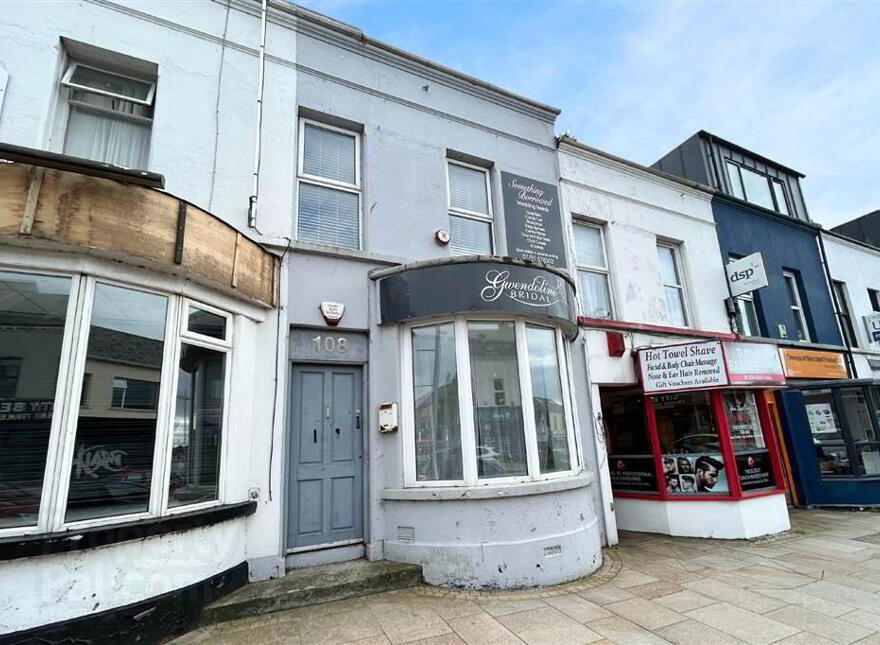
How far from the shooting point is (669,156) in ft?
40.1

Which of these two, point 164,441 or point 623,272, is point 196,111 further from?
point 623,272

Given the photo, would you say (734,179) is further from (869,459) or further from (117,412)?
(117,412)

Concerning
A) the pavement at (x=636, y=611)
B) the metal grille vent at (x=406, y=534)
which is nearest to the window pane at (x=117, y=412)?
the pavement at (x=636, y=611)

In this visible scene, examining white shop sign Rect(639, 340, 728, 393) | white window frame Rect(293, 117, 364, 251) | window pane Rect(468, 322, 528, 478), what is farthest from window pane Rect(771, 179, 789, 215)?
white window frame Rect(293, 117, 364, 251)

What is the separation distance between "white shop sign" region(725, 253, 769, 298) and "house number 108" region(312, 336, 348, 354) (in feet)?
27.8

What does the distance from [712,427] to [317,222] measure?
6.88m

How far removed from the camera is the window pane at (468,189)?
7.23 meters

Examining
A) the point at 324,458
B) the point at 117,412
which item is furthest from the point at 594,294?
the point at 117,412

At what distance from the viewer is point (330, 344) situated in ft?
18.6

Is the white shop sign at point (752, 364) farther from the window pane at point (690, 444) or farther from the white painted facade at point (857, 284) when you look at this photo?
the white painted facade at point (857, 284)

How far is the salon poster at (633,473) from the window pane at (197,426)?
6.47m

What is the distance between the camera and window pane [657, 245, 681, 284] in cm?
945

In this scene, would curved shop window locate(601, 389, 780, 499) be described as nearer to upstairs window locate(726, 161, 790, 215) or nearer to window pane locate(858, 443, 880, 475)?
window pane locate(858, 443, 880, 475)

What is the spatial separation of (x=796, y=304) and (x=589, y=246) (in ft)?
22.4
